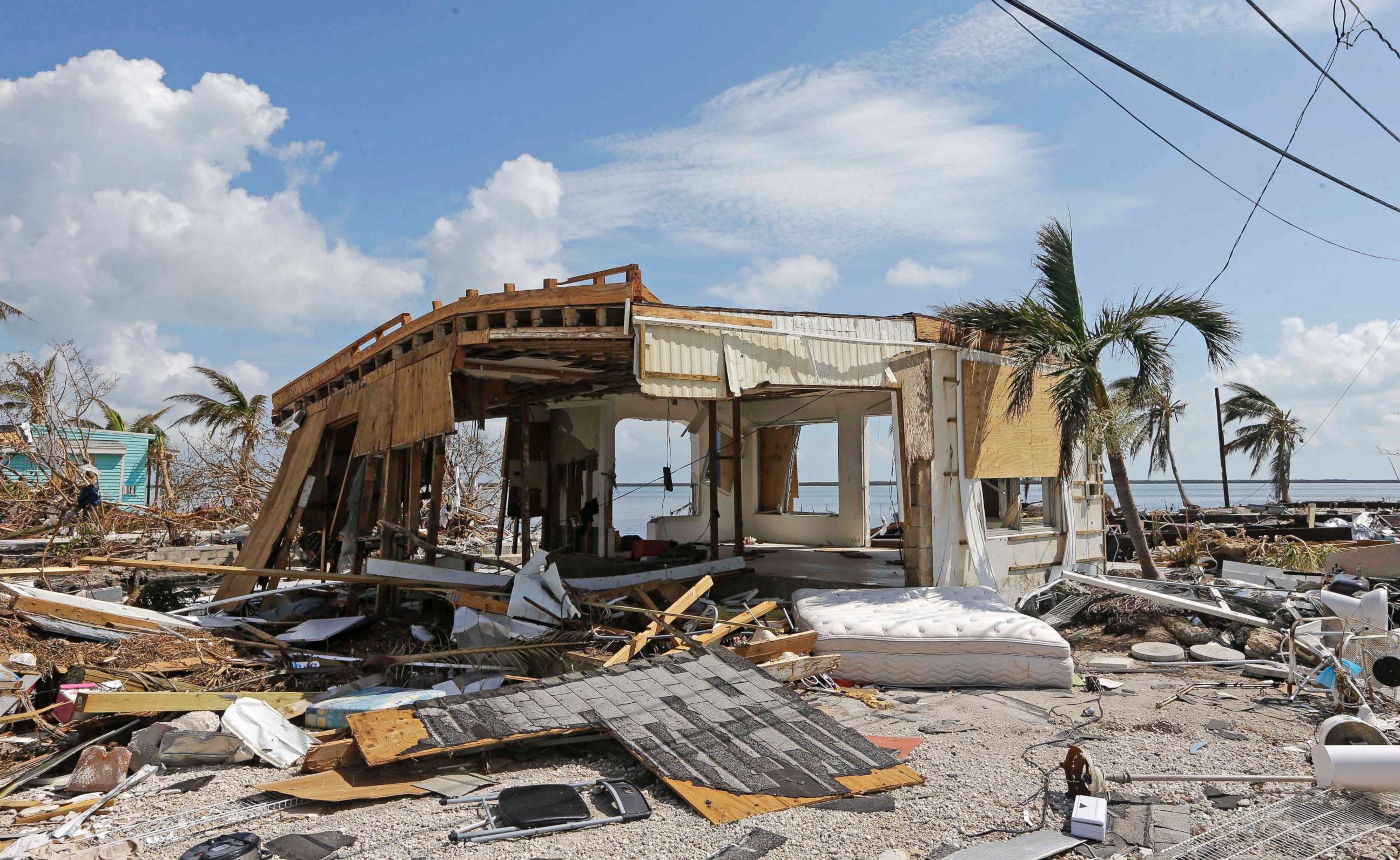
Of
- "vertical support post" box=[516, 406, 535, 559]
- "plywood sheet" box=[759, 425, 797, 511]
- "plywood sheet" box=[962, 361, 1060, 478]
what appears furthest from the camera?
"plywood sheet" box=[759, 425, 797, 511]

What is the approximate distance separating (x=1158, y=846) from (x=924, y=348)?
7.16 meters

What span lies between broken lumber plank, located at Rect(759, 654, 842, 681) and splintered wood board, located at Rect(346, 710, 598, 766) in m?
2.40

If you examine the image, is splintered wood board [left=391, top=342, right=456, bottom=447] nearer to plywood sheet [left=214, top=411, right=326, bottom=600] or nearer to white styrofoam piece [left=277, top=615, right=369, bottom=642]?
white styrofoam piece [left=277, top=615, right=369, bottom=642]

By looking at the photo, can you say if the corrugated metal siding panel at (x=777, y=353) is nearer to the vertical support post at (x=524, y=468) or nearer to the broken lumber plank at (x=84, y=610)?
the broken lumber plank at (x=84, y=610)

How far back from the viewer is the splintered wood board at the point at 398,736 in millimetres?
5555

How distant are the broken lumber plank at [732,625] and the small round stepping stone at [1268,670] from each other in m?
4.84

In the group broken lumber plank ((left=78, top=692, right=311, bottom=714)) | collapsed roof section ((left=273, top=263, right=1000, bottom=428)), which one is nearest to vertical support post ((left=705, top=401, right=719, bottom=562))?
collapsed roof section ((left=273, top=263, right=1000, bottom=428))

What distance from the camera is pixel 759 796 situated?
510 centimetres

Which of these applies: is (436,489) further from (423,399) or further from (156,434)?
(156,434)

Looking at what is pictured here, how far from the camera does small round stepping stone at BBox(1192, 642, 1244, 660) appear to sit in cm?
895

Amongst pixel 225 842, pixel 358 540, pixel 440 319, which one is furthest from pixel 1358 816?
pixel 358 540

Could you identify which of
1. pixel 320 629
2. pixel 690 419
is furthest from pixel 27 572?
pixel 690 419

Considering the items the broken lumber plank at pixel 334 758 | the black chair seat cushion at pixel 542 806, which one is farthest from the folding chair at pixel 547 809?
the broken lumber plank at pixel 334 758

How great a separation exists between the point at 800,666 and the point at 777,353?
3.70m
